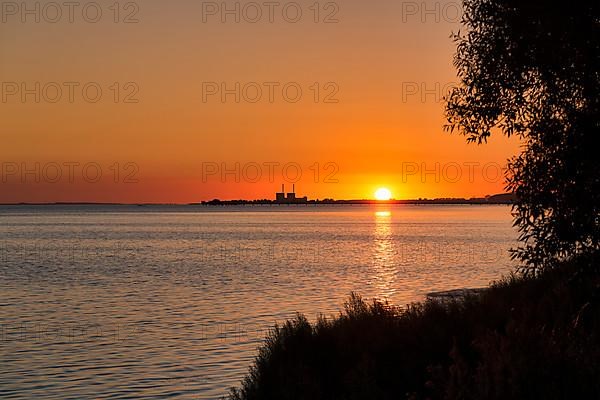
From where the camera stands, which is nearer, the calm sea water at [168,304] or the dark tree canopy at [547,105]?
the dark tree canopy at [547,105]

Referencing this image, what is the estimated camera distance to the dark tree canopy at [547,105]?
1728 centimetres

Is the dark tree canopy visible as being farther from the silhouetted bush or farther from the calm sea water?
the calm sea water

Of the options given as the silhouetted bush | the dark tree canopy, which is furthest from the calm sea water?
the dark tree canopy

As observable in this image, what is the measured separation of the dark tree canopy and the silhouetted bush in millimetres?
1035

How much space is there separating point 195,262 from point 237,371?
54441 mm

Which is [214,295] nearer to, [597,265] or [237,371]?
[237,371]

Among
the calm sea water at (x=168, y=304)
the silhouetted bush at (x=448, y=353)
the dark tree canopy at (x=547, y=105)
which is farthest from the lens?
the calm sea water at (x=168, y=304)

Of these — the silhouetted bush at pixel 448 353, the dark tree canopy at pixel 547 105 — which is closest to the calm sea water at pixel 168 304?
the silhouetted bush at pixel 448 353

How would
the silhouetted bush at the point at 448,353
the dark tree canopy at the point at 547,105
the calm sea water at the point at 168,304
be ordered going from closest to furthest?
the silhouetted bush at the point at 448,353, the dark tree canopy at the point at 547,105, the calm sea water at the point at 168,304

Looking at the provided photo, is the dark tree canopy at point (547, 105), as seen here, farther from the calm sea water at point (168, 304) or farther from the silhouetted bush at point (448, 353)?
the calm sea water at point (168, 304)

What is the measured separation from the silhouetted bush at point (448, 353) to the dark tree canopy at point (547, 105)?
1.03 metres

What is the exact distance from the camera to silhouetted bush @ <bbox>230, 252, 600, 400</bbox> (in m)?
12.7

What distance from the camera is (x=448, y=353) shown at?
17.9m

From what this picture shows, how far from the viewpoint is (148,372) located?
25.6m
